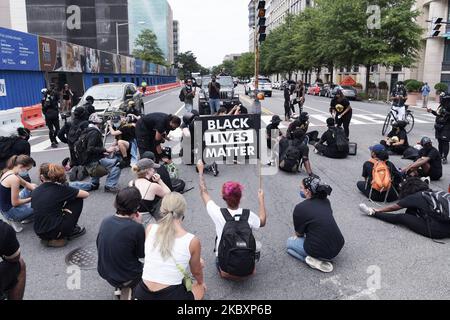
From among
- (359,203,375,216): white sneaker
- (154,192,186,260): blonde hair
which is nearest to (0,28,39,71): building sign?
(359,203,375,216): white sneaker

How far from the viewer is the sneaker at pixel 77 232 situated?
585 centimetres

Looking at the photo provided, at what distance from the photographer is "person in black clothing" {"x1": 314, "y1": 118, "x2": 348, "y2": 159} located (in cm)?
1125

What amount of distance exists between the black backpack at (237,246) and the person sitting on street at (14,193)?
11.1 feet

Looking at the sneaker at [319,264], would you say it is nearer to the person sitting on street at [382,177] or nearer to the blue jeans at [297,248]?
the blue jeans at [297,248]

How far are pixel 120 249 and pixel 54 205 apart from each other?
2.04 metres

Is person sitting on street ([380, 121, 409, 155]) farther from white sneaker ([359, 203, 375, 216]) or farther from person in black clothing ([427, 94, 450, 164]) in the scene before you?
white sneaker ([359, 203, 375, 216])

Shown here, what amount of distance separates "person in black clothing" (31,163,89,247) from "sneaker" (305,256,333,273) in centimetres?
319

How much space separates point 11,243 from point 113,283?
1.01 meters

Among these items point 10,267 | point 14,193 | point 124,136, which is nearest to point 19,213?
point 14,193

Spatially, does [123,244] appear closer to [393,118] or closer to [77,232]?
[77,232]

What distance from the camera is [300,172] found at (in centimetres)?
982

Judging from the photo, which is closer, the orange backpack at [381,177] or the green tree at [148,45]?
the orange backpack at [381,177]

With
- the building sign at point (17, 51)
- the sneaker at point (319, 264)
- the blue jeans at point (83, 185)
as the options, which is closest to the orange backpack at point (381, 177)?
the sneaker at point (319, 264)
